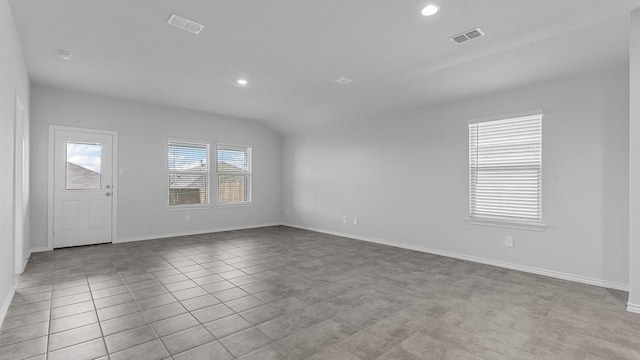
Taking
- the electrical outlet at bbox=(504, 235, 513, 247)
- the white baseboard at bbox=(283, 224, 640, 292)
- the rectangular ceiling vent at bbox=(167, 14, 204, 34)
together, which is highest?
the rectangular ceiling vent at bbox=(167, 14, 204, 34)

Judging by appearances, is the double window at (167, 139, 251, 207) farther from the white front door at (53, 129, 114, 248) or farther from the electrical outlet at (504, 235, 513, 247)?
the electrical outlet at (504, 235, 513, 247)

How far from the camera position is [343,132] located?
6551mm

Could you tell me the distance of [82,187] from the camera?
5309 mm

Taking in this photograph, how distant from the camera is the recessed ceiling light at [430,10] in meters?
2.62

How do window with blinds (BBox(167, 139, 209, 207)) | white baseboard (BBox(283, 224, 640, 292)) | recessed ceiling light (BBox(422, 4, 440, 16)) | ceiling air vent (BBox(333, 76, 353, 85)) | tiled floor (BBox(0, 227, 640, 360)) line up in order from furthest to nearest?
window with blinds (BBox(167, 139, 209, 207))
ceiling air vent (BBox(333, 76, 353, 85))
white baseboard (BBox(283, 224, 640, 292))
recessed ceiling light (BBox(422, 4, 440, 16))
tiled floor (BBox(0, 227, 640, 360))

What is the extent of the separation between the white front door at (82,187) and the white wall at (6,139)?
2.37 meters

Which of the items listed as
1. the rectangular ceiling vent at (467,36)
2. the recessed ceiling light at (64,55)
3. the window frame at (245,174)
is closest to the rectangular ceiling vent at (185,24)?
the recessed ceiling light at (64,55)

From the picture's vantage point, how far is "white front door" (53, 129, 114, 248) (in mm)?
5102

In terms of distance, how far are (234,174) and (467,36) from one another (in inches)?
222

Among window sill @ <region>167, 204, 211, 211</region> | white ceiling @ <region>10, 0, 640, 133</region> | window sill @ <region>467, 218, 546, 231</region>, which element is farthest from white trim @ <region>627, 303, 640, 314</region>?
window sill @ <region>167, 204, 211, 211</region>

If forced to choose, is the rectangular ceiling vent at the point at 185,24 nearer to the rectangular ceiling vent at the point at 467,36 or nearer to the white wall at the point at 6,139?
the white wall at the point at 6,139

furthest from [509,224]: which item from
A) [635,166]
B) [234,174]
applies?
→ [234,174]

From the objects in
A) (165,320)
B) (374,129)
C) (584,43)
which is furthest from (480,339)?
(374,129)

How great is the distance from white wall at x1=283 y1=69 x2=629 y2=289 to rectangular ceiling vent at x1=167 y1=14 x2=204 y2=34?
3.61m
